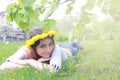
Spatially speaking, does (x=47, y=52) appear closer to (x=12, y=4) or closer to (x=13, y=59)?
(x=13, y=59)

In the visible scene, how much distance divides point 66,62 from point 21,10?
175 centimetres

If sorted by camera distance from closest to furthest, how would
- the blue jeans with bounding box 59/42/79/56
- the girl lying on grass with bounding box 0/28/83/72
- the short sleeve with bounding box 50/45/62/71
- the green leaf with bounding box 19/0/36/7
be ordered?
the green leaf with bounding box 19/0/36/7 < the short sleeve with bounding box 50/45/62/71 < the girl lying on grass with bounding box 0/28/83/72 < the blue jeans with bounding box 59/42/79/56

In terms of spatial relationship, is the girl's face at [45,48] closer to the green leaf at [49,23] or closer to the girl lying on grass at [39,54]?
the girl lying on grass at [39,54]

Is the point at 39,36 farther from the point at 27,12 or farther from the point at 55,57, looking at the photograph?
the point at 27,12

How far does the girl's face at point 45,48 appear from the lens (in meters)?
3.17

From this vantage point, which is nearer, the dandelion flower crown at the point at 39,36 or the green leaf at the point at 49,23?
the green leaf at the point at 49,23

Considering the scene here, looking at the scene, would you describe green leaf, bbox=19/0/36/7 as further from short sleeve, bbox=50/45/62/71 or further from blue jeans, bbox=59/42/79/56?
blue jeans, bbox=59/42/79/56

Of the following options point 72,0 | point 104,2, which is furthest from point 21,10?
point 104,2

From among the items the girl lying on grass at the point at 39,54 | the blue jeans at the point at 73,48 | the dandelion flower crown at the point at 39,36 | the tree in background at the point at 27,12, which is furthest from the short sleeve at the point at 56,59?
the tree in background at the point at 27,12

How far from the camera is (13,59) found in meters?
3.30

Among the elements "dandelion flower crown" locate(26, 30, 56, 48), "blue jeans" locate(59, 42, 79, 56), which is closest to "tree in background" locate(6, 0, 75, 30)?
"dandelion flower crown" locate(26, 30, 56, 48)

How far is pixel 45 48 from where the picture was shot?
3.21m

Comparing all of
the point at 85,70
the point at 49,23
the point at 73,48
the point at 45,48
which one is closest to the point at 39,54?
the point at 45,48

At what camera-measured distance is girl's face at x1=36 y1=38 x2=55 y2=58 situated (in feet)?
10.4
